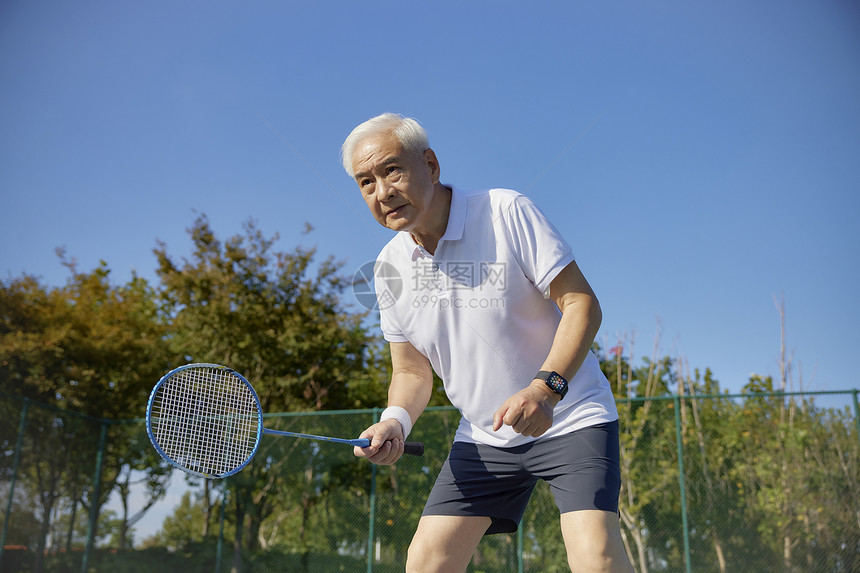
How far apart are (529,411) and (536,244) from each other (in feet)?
1.67

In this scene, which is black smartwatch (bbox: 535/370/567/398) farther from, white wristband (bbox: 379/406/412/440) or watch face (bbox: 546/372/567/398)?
white wristband (bbox: 379/406/412/440)

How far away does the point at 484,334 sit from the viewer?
2.13 meters

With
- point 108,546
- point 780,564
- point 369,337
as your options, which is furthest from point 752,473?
point 108,546

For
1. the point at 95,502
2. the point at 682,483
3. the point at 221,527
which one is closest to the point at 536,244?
the point at 682,483

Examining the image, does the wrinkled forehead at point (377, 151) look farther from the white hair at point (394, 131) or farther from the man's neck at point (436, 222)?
the man's neck at point (436, 222)

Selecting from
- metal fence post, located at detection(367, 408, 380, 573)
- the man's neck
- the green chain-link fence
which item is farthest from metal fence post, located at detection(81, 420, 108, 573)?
the man's neck

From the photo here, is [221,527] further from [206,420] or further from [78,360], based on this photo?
[206,420]

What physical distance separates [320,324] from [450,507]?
8.16 metres

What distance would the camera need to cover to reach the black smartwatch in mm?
1846

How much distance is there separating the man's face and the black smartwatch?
63cm

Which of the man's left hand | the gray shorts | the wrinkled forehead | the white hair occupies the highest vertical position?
the white hair

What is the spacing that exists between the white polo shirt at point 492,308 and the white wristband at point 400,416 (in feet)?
0.62

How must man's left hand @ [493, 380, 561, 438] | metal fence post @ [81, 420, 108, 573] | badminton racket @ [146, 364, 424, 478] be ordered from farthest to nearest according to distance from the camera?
metal fence post @ [81, 420, 108, 573]
badminton racket @ [146, 364, 424, 478]
man's left hand @ [493, 380, 561, 438]

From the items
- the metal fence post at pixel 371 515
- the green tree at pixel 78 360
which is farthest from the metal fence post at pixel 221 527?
the metal fence post at pixel 371 515
